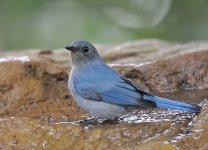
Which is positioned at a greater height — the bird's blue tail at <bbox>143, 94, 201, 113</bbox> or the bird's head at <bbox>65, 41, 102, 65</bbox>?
the bird's head at <bbox>65, 41, 102, 65</bbox>

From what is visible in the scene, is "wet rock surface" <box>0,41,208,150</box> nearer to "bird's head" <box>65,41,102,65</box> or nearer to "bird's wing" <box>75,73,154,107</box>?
"bird's wing" <box>75,73,154,107</box>

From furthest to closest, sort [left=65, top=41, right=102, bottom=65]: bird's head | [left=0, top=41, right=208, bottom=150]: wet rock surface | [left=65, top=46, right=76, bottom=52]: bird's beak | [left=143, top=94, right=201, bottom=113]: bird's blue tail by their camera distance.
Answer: [left=65, top=41, right=102, bottom=65]: bird's head < [left=65, top=46, right=76, bottom=52]: bird's beak < [left=143, top=94, right=201, bottom=113]: bird's blue tail < [left=0, top=41, right=208, bottom=150]: wet rock surface

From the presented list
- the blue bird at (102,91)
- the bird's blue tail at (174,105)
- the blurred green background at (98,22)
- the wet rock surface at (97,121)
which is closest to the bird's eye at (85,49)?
the blue bird at (102,91)

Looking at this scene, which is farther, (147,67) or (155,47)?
(155,47)

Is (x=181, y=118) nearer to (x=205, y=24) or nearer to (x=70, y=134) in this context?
(x=70, y=134)

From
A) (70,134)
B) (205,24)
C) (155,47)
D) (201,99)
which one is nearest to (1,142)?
(70,134)

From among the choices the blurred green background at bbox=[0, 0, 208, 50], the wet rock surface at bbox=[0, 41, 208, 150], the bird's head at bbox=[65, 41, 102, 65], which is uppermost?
the blurred green background at bbox=[0, 0, 208, 50]

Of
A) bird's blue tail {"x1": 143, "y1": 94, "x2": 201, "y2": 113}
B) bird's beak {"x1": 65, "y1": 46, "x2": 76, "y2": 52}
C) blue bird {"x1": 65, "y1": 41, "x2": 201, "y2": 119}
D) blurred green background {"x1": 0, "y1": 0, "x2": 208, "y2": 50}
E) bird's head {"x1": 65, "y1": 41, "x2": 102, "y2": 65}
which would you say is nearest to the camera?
bird's blue tail {"x1": 143, "y1": 94, "x2": 201, "y2": 113}

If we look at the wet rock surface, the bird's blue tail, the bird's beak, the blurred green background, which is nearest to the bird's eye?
the bird's beak
